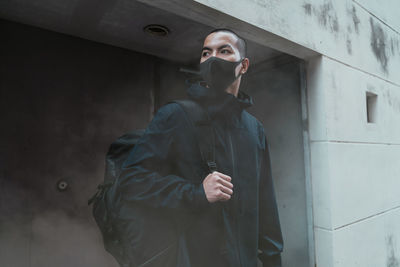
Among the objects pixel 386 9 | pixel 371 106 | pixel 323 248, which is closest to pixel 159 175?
pixel 323 248

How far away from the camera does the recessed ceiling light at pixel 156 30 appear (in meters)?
2.29

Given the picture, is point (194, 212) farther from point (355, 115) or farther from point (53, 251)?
point (355, 115)

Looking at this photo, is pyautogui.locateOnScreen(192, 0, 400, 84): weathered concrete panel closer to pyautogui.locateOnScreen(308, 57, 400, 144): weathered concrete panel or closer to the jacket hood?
pyautogui.locateOnScreen(308, 57, 400, 144): weathered concrete panel

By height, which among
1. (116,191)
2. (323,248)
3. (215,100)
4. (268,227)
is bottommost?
(323,248)

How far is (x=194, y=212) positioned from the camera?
136 cm

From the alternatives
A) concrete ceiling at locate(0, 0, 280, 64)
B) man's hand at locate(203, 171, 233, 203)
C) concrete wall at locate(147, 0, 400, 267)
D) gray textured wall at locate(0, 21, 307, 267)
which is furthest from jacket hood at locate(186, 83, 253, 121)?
gray textured wall at locate(0, 21, 307, 267)

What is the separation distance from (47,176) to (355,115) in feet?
11.0

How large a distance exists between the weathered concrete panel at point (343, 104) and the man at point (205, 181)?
112 cm

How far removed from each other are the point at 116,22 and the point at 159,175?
1.61 meters

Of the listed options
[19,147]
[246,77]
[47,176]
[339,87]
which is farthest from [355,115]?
[19,147]

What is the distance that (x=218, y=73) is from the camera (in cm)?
145

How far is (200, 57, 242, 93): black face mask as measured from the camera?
143 cm

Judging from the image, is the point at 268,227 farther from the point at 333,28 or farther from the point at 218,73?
the point at 333,28

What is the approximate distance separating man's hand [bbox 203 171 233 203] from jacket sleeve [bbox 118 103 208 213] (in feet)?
0.13
